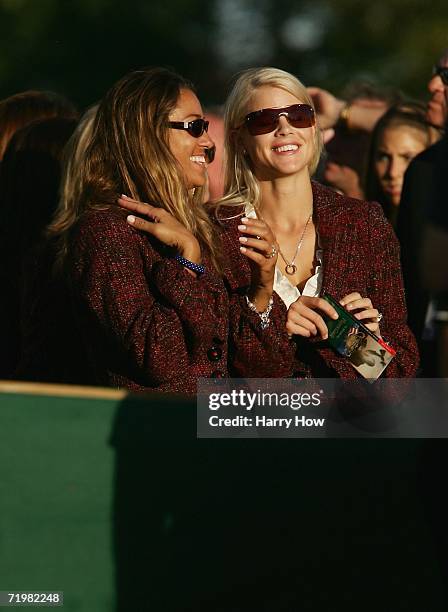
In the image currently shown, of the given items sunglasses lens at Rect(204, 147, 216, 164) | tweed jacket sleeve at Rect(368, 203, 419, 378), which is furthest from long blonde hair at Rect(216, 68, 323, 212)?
tweed jacket sleeve at Rect(368, 203, 419, 378)

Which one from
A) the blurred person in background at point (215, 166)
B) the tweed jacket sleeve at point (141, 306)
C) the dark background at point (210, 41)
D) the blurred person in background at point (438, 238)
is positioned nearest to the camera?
the blurred person in background at point (438, 238)

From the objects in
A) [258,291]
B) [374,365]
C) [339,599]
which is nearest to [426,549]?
[339,599]

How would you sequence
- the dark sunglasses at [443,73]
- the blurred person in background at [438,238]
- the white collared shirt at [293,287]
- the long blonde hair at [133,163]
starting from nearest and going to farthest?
the blurred person in background at [438,238], the long blonde hair at [133,163], the white collared shirt at [293,287], the dark sunglasses at [443,73]

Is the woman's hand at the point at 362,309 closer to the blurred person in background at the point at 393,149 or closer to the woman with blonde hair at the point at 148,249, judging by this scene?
the woman with blonde hair at the point at 148,249

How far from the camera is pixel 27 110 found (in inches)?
177

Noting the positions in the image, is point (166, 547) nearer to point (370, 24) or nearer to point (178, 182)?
point (178, 182)

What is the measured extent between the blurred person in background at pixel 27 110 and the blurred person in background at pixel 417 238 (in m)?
1.27

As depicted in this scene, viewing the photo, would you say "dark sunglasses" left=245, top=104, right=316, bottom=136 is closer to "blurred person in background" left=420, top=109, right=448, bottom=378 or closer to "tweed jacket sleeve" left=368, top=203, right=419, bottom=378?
"tweed jacket sleeve" left=368, top=203, right=419, bottom=378

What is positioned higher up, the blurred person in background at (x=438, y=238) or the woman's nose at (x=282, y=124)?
the woman's nose at (x=282, y=124)

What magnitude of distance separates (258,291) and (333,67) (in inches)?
548

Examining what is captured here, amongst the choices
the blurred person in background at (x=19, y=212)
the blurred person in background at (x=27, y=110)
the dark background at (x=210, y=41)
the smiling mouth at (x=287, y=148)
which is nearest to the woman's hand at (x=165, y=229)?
the smiling mouth at (x=287, y=148)

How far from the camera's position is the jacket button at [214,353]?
3336mm

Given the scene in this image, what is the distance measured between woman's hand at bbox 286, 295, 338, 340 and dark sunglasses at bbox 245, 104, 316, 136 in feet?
2.11

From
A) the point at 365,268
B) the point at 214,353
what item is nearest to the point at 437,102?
the point at 365,268
